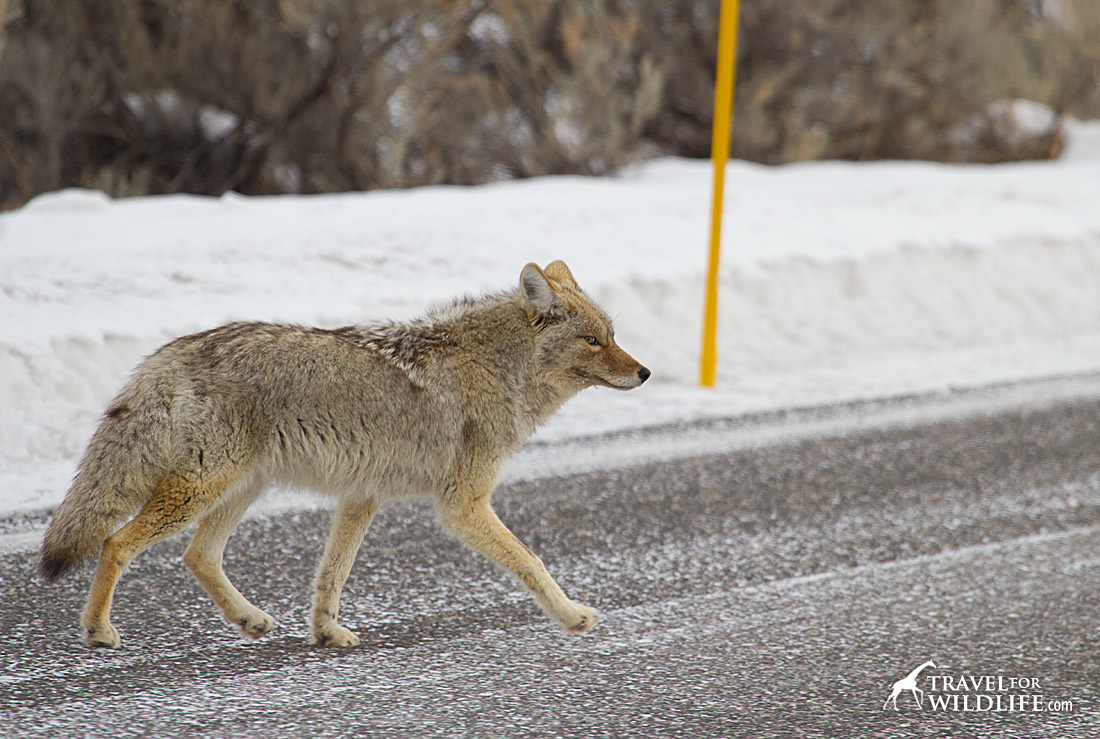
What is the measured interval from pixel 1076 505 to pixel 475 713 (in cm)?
374

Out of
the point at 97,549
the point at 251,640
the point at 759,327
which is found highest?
the point at 97,549

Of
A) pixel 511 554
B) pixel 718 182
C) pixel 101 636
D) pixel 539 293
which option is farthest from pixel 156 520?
pixel 718 182

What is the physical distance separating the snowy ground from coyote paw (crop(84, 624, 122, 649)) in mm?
1597

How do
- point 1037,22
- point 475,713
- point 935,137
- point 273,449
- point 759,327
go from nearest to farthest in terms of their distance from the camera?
point 475,713 → point 273,449 → point 759,327 → point 935,137 → point 1037,22

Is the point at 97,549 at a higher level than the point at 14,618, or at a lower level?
higher

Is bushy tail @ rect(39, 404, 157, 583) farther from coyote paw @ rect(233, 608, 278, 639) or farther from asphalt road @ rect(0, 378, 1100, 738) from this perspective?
coyote paw @ rect(233, 608, 278, 639)

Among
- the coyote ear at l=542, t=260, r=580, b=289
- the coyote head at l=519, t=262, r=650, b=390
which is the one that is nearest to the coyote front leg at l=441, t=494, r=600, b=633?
the coyote head at l=519, t=262, r=650, b=390

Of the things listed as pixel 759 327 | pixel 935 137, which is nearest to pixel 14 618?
pixel 759 327

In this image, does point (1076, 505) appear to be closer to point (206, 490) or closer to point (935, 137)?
point (206, 490)

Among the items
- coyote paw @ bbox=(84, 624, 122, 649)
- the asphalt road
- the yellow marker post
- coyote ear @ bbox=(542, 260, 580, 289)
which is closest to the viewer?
the asphalt road

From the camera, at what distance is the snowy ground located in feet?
23.4

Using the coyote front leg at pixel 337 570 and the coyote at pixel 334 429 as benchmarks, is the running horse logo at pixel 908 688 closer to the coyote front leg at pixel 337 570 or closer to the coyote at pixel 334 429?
the coyote at pixel 334 429

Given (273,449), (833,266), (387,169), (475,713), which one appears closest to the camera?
(475,713)

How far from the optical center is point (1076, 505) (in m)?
6.09
